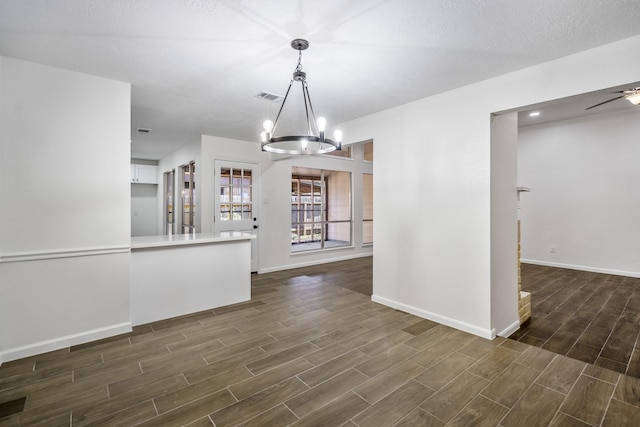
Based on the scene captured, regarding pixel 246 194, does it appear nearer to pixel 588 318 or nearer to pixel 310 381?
pixel 310 381

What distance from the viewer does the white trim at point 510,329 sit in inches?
118

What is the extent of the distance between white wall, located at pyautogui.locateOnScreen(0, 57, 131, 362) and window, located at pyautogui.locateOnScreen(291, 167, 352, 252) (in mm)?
3811

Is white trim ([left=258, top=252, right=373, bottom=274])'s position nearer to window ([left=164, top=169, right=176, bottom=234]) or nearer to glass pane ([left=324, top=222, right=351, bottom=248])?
glass pane ([left=324, top=222, right=351, bottom=248])

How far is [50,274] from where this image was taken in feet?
8.82

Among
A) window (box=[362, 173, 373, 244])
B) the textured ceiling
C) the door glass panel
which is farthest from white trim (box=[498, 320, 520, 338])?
window (box=[362, 173, 373, 244])

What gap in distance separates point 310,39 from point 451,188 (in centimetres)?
203

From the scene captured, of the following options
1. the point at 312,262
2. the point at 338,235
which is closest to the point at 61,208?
the point at 312,262

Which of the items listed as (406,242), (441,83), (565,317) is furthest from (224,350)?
(565,317)

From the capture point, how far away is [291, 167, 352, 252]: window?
7.01 metres

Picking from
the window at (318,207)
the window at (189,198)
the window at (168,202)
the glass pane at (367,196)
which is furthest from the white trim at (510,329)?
the window at (168,202)

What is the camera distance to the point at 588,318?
11.2 feet

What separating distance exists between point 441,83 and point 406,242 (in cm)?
178

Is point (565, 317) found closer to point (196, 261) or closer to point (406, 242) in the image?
point (406, 242)

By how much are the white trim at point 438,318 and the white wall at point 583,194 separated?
14.5 feet
